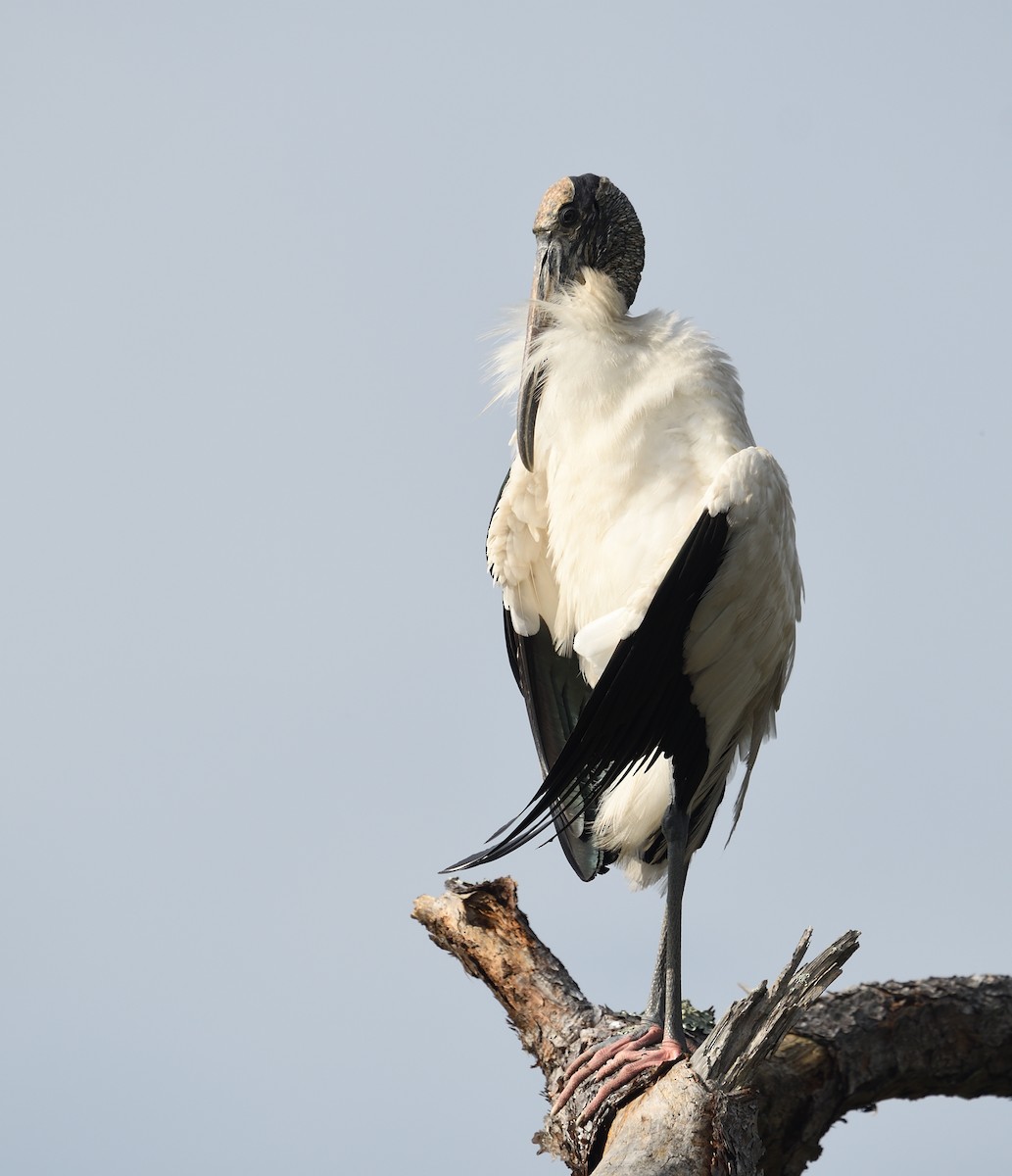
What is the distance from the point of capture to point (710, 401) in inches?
165

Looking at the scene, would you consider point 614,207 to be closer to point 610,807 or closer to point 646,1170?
point 610,807

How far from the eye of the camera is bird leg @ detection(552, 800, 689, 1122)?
149 inches

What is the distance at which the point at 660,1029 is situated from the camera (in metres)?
3.97

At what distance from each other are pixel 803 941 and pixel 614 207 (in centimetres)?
255

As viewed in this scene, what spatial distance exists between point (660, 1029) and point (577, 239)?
2.57 meters

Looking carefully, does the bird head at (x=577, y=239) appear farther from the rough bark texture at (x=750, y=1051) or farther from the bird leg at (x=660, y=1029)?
the rough bark texture at (x=750, y=1051)

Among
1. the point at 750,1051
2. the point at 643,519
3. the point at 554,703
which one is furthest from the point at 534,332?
the point at 750,1051

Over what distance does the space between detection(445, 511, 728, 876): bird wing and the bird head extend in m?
1.17

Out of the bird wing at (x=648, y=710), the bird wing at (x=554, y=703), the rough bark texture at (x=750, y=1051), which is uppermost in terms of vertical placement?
the bird wing at (x=554, y=703)

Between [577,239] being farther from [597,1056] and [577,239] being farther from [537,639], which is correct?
[597,1056]

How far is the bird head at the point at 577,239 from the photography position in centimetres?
467

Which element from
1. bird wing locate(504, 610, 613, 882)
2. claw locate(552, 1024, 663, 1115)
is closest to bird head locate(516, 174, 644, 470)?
bird wing locate(504, 610, 613, 882)

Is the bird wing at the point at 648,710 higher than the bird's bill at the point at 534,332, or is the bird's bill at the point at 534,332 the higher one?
the bird's bill at the point at 534,332

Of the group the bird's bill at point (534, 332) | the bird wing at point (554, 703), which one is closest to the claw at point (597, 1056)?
the bird wing at point (554, 703)
